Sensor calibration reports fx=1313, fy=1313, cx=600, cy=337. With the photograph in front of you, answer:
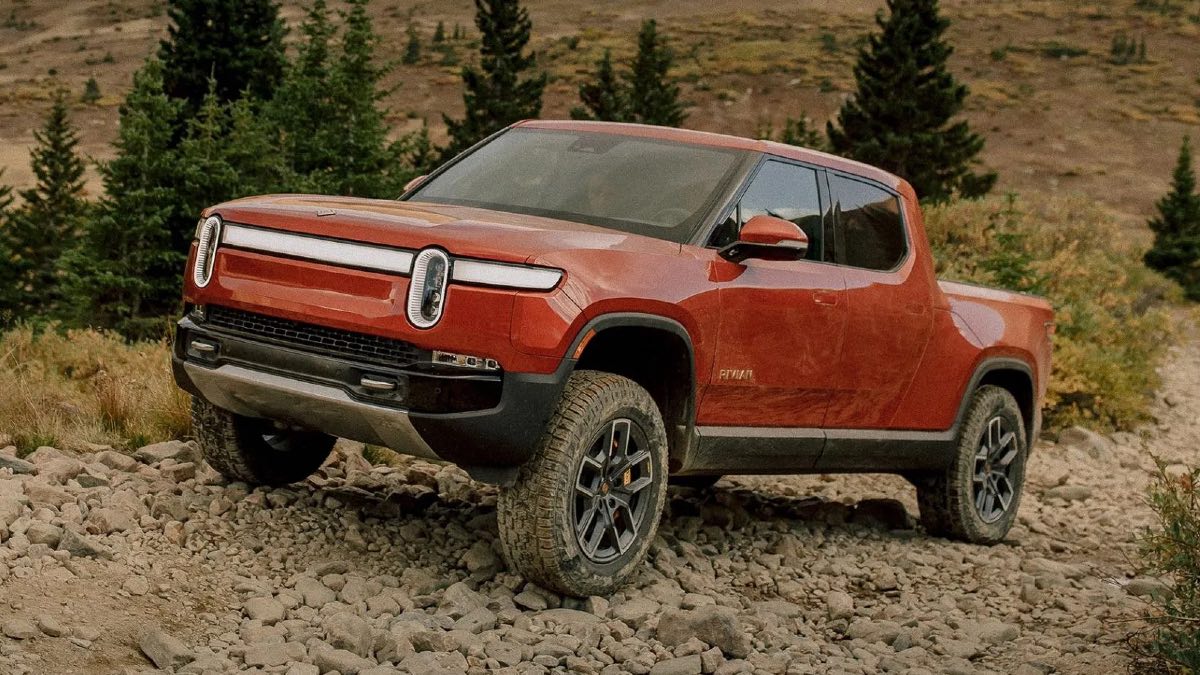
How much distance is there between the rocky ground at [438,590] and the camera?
4539 mm

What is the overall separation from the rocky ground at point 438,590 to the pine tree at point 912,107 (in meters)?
40.3

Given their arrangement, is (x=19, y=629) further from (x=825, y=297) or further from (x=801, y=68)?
(x=801, y=68)

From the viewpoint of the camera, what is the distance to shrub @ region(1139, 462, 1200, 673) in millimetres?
4512

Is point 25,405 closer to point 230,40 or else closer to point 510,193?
point 510,193

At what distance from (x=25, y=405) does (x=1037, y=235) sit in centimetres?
1481

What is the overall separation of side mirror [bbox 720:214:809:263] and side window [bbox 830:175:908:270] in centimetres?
105

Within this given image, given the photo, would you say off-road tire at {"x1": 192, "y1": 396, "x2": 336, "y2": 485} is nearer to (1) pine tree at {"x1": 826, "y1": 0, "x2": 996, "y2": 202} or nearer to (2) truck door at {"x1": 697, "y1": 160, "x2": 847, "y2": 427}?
(2) truck door at {"x1": 697, "y1": 160, "x2": 847, "y2": 427}

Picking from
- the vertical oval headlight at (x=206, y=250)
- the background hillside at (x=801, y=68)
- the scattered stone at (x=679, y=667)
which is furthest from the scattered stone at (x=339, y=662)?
the background hillside at (x=801, y=68)

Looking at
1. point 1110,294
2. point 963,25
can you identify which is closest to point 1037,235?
point 1110,294

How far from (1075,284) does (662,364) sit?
11.8 m

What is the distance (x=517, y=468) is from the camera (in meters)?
4.84

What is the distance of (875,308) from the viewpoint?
643 centimetres

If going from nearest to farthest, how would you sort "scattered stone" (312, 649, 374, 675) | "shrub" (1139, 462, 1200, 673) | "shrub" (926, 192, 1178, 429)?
"scattered stone" (312, 649, 374, 675), "shrub" (1139, 462, 1200, 673), "shrub" (926, 192, 1178, 429)

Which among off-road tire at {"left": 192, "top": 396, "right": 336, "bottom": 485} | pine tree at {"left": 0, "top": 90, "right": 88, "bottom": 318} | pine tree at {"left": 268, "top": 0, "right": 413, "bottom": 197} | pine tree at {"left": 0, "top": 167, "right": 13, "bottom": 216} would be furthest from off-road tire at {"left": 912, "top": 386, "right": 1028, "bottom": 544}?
pine tree at {"left": 0, "top": 167, "right": 13, "bottom": 216}
